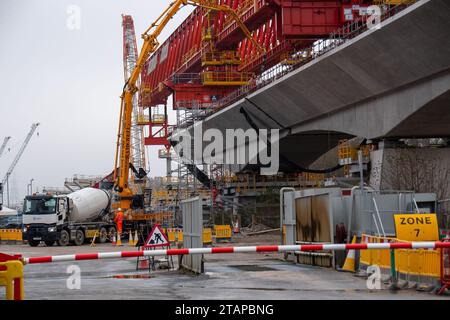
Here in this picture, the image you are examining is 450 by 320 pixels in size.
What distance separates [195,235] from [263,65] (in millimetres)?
47744

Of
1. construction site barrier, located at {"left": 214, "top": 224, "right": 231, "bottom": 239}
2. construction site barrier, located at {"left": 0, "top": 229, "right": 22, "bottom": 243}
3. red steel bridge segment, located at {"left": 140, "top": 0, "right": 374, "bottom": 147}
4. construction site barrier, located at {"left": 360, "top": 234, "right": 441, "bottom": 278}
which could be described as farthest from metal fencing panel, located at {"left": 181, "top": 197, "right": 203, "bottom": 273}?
construction site barrier, located at {"left": 0, "top": 229, "right": 22, "bottom": 243}

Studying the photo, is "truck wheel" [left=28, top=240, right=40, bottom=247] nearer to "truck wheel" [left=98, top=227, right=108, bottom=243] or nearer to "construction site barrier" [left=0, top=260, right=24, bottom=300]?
"truck wheel" [left=98, top=227, right=108, bottom=243]

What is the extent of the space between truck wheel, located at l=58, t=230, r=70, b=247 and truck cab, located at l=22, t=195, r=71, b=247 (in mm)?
225

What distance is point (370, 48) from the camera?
112 ft

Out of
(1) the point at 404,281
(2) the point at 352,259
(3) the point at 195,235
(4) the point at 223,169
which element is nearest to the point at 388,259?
(1) the point at 404,281

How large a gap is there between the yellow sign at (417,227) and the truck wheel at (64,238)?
105 feet

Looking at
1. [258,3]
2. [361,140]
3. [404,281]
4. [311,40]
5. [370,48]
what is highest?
[258,3]

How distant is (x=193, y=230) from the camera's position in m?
21.5

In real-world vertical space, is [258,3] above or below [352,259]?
above

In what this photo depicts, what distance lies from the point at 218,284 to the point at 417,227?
4.64 metres

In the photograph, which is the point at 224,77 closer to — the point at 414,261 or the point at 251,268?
the point at 251,268

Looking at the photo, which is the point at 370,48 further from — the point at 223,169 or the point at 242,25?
the point at 223,169

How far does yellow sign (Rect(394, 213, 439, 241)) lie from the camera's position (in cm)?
1777

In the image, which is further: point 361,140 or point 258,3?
point 258,3
